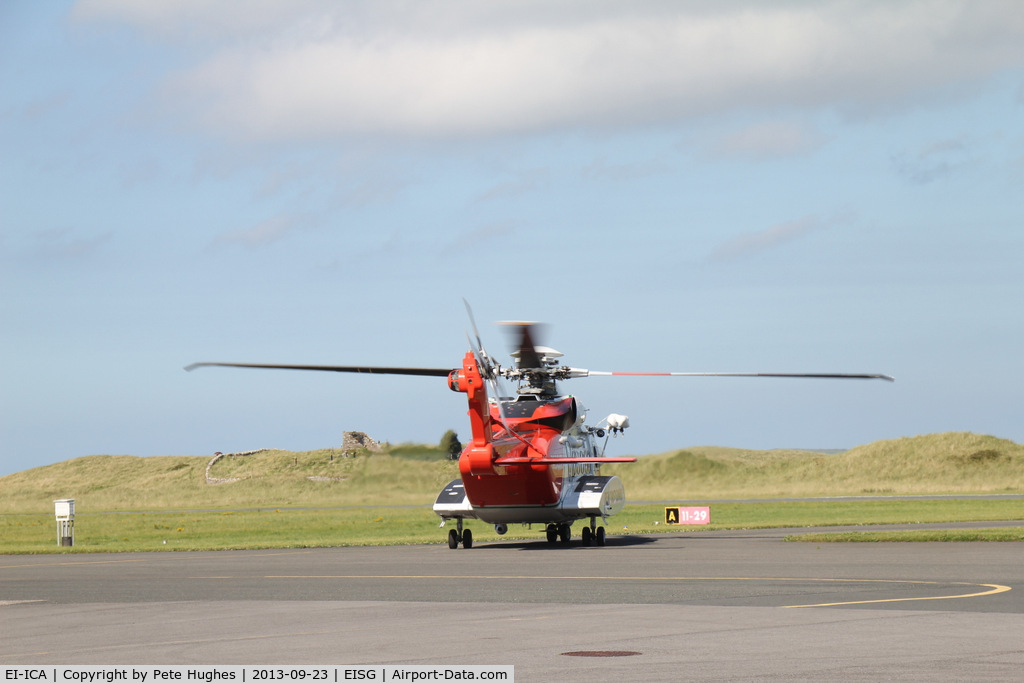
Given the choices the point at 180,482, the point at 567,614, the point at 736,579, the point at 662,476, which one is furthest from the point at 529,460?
the point at 180,482

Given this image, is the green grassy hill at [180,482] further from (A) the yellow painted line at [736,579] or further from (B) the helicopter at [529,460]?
(A) the yellow painted line at [736,579]

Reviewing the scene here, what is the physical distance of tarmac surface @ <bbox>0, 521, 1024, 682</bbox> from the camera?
545 inches

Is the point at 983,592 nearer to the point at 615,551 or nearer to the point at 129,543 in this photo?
the point at 615,551

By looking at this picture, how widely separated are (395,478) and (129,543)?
33.6 ft

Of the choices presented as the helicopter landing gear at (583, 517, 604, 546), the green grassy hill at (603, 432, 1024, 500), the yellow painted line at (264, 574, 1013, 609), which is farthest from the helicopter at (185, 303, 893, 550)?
the green grassy hill at (603, 432, 1024, 500)

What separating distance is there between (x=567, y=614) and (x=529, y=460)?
19835 mm

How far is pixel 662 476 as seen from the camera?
9281cm

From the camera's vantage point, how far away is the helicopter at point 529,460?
3794 cm

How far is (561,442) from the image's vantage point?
135ft

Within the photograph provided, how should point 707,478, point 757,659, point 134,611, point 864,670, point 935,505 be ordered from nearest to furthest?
1. point 864,670
2. point 757,659
3. point 134,611
4. point 935,505
5. point 707,478

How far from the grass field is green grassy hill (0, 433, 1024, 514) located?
6.7 inches

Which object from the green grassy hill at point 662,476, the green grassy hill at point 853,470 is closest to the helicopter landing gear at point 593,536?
the green grassy hill at point 662,476

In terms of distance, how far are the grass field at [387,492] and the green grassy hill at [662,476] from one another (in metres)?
0.17

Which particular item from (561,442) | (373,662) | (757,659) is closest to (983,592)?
(757,659)
